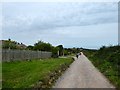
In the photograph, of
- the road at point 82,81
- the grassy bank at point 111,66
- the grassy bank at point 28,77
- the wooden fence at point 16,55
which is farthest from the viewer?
the wooden fence at point 16,55

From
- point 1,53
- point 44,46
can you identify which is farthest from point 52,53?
point 1,53

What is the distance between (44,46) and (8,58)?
5334 centimetres

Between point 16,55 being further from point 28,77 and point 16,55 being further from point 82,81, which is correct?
point 82,81

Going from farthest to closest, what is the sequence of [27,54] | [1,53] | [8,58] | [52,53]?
[52,53]
[27,54]
[8,58]
[1,53]

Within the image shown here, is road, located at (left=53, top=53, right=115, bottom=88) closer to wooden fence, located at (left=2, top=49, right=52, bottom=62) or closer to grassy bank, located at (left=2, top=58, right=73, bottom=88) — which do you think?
grassy bank, located at (left=2, top=58, right=73, bottom=88)

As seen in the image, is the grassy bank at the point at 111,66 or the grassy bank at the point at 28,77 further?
the grassy bank at the point at 111,66

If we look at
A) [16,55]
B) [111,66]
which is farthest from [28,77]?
[16,55]

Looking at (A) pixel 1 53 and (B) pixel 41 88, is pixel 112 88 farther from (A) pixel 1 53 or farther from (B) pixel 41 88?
(A) pixel 1 53

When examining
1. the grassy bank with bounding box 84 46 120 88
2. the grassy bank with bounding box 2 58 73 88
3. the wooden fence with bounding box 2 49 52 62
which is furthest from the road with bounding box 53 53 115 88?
the wooden fence with bounding box 2 49 52 62

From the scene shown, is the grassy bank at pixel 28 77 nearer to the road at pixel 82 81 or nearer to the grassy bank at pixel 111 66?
the road at pixel 82 81

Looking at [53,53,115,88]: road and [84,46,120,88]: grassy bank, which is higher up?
[84,46,120,88]: grassy bank

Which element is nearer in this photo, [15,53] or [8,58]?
[8,58]

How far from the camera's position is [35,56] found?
65812 millimetres

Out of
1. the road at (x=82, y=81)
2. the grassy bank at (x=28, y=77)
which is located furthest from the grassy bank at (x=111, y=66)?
the grassy bank at (x=28, y=77)
